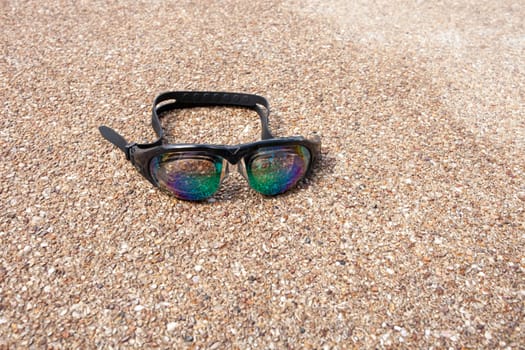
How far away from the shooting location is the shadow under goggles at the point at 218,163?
2.07 metres

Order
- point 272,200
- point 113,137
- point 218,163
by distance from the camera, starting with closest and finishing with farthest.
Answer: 1. point 218,163
2. point 272,200
3. point 113,137

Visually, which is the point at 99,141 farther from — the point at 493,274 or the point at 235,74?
the point at 493,274

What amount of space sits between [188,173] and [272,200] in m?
0.44

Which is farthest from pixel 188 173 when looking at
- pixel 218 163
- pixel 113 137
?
pixel 113 137

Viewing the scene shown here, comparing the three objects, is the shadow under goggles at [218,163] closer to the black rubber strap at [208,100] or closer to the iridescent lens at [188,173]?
the iridescent lens at [188,173]

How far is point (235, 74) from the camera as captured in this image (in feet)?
10.8

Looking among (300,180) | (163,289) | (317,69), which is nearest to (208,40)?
(317,69)

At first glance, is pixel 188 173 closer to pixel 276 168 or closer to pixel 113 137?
pixel 276 168

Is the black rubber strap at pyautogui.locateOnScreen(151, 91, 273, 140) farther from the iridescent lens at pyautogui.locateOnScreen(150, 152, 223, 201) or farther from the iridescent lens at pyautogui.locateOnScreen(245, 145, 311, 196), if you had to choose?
the iridescent lens at pyautogui.locateOnScreen(150, 152, 223, 201)

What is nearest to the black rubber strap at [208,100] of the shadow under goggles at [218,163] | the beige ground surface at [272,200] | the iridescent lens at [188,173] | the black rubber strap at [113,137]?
the beige ground surface at [272,200]

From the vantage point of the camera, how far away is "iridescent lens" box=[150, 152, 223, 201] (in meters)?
2.08

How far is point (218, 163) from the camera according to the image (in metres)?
2.12

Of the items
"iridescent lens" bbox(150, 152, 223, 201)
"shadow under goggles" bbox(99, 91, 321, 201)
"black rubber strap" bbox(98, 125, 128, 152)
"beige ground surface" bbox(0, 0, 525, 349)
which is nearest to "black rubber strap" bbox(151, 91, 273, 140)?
"beige ground surface" bbox(0, 0, 525, 349)

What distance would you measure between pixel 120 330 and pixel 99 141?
126 centimetres
